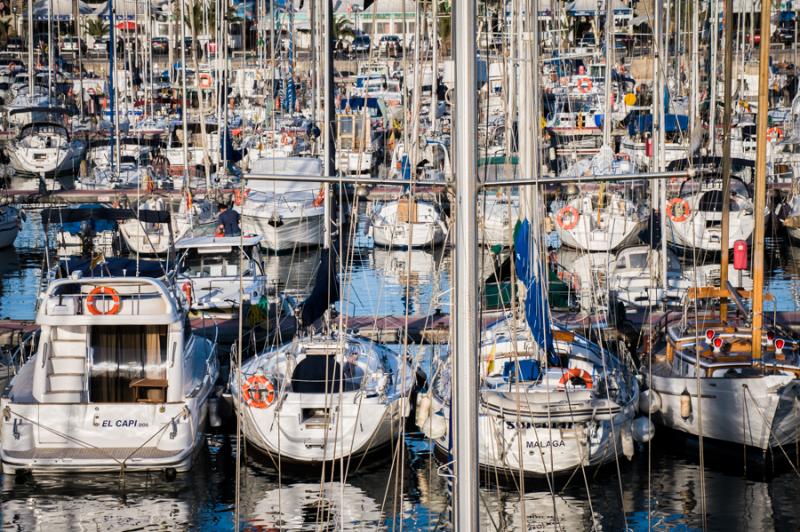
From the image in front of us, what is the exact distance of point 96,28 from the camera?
8019 cm

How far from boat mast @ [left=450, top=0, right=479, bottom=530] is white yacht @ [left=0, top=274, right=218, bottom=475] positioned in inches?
405

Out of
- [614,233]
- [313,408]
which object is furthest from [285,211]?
[313,408]

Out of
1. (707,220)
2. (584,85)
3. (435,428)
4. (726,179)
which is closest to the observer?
(435,428)

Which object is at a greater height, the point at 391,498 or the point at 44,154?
the point at 44,154

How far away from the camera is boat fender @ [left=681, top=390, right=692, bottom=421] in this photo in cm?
1748

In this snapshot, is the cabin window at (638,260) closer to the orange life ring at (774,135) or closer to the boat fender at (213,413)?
the boat fender at (213,413)

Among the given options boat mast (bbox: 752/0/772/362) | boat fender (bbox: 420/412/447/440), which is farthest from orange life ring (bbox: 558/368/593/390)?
boat fender (bbox: 420/412/447/440)

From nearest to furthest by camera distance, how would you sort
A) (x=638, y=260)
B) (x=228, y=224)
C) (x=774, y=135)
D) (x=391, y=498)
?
(x=391, y=498), (x=638, y=260), (x=228, y=224), (x=774, y=135)

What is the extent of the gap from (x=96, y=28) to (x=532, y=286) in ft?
228

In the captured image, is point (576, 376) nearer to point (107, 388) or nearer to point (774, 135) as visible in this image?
point (107, 388)

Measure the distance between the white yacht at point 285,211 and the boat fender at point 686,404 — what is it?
16.2 metres

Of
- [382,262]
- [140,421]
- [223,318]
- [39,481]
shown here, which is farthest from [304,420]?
[382,262]

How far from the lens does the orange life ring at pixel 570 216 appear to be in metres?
31.8

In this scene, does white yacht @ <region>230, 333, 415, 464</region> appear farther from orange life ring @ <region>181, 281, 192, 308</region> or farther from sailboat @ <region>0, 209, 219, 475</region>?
orange life ring @ <region>181, 281, 192, 308</region>
